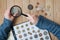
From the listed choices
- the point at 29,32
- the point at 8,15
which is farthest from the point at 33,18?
the point at 8,15

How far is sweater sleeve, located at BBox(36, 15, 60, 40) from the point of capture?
1.87 meters

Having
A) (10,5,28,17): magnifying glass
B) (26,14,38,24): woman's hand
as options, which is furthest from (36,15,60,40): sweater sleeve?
(10,5,28,17): magnifying glass

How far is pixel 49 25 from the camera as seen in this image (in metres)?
1.87

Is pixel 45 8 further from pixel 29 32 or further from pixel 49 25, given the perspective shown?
pixel 29 32

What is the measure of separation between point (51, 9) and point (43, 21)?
0.17 metres

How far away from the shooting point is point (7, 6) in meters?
1.96

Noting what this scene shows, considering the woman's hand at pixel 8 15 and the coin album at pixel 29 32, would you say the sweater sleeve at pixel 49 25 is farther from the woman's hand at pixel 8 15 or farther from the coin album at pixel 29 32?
the woman's hand at pixel 8 15

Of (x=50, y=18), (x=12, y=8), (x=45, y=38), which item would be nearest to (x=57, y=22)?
(x=50, y=18)

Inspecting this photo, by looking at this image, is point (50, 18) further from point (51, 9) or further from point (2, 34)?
point (2, 34)

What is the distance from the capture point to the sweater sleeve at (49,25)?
6.12 ft

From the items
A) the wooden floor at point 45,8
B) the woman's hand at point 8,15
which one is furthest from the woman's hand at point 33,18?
the woman's hand at point 8,15

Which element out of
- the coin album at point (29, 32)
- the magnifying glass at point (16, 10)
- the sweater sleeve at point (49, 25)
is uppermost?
the magnifying glass at point (16, 10)

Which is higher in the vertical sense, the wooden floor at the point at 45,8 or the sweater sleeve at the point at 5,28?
the wooden floor at the point at 45,8

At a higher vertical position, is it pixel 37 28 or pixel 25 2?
pixel 25 2
